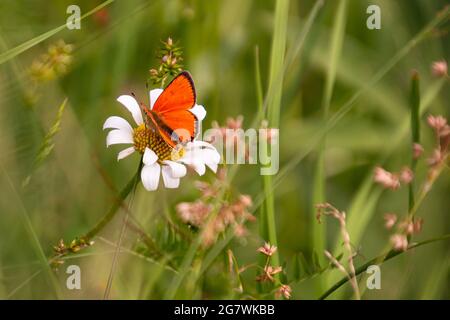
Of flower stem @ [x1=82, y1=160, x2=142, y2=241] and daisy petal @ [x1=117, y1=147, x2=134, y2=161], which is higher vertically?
daisy petal @ [x1=117, y1=147, x2=134, y2=161]

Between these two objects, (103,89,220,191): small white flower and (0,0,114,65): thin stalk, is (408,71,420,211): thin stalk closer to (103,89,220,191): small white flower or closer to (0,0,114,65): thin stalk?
(103,89,220,191): small white flower

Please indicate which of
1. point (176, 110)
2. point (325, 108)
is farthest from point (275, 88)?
point (176, 110)

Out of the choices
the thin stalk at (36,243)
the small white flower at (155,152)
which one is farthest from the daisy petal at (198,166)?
the thin stalk at (36,243)

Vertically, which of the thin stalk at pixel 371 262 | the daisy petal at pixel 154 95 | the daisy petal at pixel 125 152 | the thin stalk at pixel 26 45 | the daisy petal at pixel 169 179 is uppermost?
the thin stalk at pixel 26 45

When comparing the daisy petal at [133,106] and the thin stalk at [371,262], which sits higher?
the daisy petal at [133,106]

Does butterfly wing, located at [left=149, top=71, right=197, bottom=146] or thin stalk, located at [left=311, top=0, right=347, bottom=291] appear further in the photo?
thin stalk, located at [left=311, top=0, right=347, bottom=291]

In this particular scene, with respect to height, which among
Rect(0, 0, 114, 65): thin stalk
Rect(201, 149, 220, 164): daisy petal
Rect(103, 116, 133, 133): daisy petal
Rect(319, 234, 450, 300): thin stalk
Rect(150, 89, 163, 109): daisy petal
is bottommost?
Rect(319, 234, 450, 300): thin stalk

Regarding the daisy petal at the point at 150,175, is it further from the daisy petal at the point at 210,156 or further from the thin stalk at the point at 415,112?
the thin stalk at the point at 415,112

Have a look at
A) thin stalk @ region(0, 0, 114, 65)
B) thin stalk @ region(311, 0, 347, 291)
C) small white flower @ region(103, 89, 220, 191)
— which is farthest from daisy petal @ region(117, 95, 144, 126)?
thin stalk @ region(311, 0, 347, 291)
